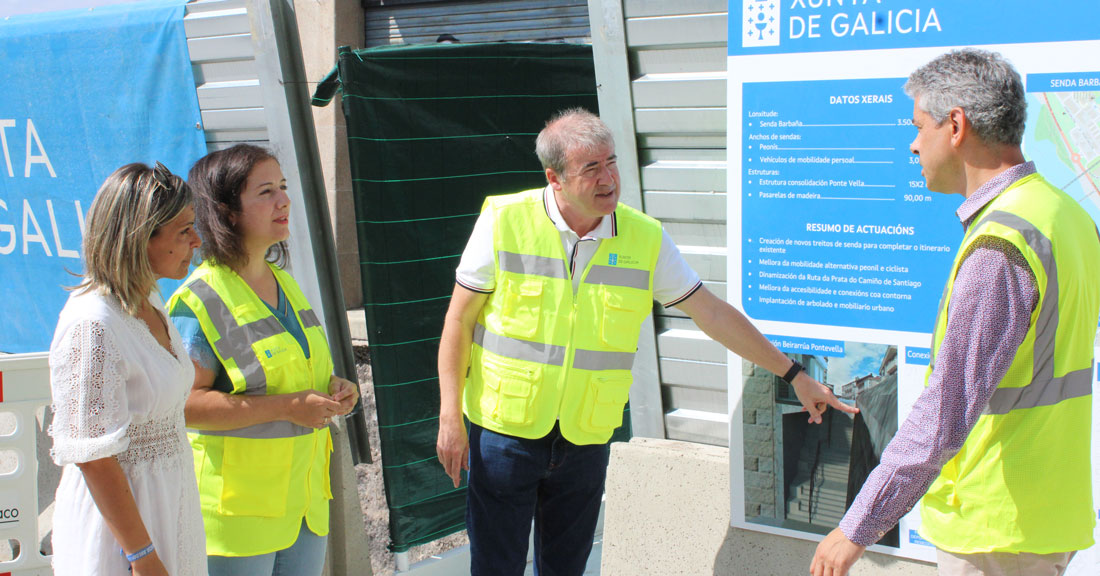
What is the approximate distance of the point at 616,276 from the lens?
113 inches

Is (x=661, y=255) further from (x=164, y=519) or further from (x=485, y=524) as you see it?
(x=164, y=519)

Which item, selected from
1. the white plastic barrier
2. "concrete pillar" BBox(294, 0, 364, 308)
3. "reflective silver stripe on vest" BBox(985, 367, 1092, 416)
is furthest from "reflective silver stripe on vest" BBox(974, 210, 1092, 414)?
"concrete pillar" BBox(294, 0, 364, 308)

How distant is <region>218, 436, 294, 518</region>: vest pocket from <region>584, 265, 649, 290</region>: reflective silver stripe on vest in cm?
107

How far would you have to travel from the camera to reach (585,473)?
2971 mm

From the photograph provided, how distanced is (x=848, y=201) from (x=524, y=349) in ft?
3.75

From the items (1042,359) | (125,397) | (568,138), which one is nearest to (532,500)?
(568,138)

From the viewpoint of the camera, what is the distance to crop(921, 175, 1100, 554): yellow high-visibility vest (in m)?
1.85

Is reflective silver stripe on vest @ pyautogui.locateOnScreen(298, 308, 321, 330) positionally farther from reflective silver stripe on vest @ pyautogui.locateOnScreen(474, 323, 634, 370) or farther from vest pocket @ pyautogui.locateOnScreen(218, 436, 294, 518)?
reflective silver stripe on vest @ pyautogui.locateOnScreen(474, 323, 634, 370)

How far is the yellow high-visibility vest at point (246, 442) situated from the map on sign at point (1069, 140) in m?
2.27

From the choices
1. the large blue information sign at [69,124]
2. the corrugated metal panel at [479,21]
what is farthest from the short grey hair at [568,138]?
the corrugated metal panel at [479,21]

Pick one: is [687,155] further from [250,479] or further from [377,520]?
[377,520]

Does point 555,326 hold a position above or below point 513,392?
above

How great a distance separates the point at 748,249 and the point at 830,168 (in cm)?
40

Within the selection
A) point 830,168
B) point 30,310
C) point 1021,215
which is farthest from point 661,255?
point 30,310
